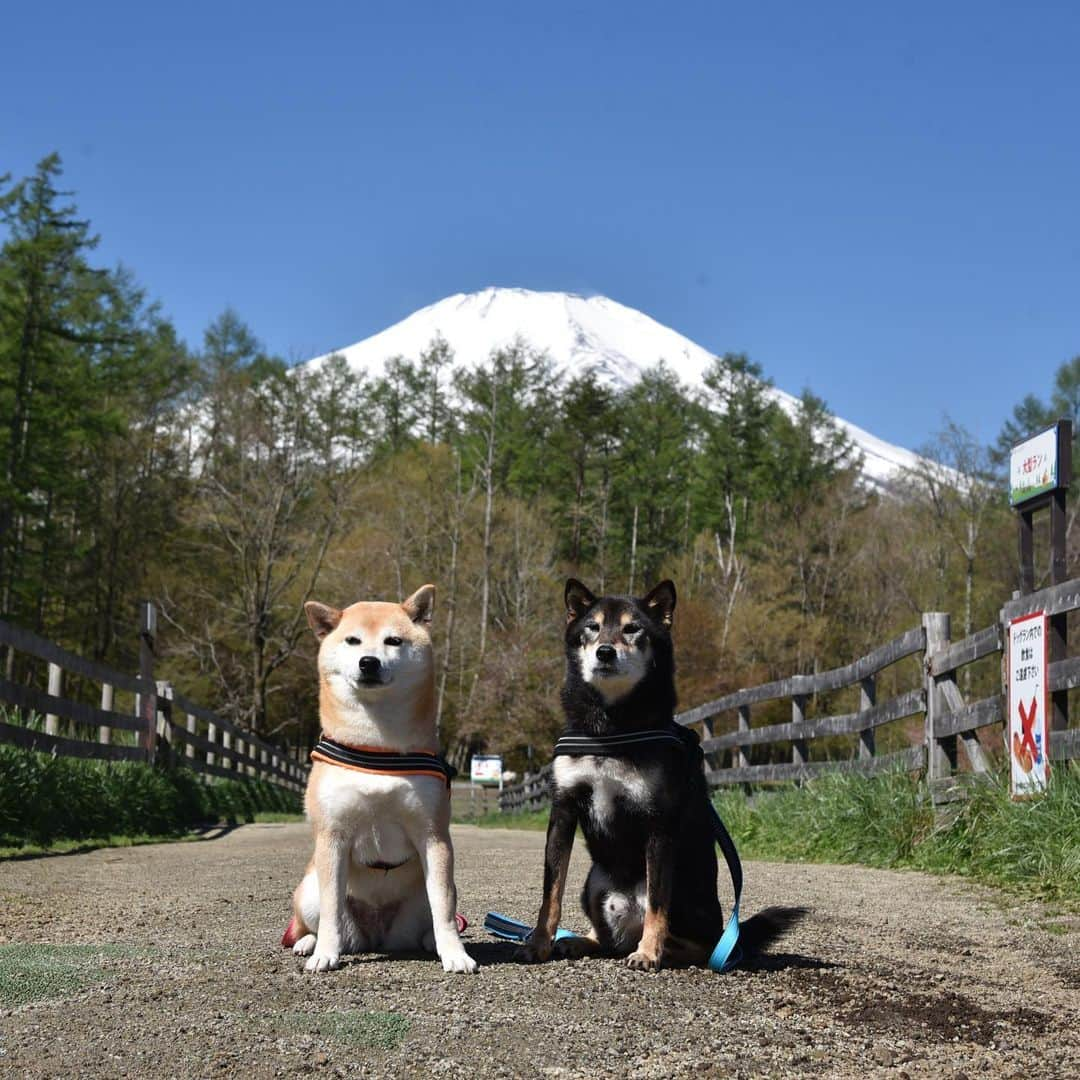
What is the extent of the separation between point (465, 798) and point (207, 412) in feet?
44.3

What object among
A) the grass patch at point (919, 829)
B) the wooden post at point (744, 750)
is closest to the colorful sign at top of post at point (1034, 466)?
the grass patch at point (919, 829)

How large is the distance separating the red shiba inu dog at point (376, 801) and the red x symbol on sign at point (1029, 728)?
13.4ft

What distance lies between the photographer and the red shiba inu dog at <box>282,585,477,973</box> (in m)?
3.80

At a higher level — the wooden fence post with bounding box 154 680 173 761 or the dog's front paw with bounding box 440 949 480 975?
the wooden fence post with bounding box 154 680 173 761

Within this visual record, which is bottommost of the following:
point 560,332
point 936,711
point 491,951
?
point 491,951

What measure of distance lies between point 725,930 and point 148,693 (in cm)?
961

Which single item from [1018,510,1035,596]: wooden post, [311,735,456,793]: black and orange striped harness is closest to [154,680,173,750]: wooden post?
[1018,510,1035,596]: wooden post

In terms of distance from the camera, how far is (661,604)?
4336 mm

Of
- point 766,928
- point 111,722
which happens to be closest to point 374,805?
point 766,928

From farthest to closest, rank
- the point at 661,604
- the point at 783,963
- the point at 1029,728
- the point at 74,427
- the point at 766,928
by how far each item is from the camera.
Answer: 1. the point at 74,427
2. the point at 1029,728
3. the point at 766,928
4. the point at 661,604
5. the point at 783,963

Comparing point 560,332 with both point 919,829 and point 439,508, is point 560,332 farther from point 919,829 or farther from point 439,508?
point 919,829

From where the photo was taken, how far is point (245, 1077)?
8.92 ft

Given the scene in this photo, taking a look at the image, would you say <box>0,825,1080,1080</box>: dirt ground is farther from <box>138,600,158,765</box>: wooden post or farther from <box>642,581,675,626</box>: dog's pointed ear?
<box>138,600,158,765</box>: wooden post

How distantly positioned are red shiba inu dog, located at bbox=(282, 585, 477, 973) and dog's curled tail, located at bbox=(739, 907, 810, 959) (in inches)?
44.4
